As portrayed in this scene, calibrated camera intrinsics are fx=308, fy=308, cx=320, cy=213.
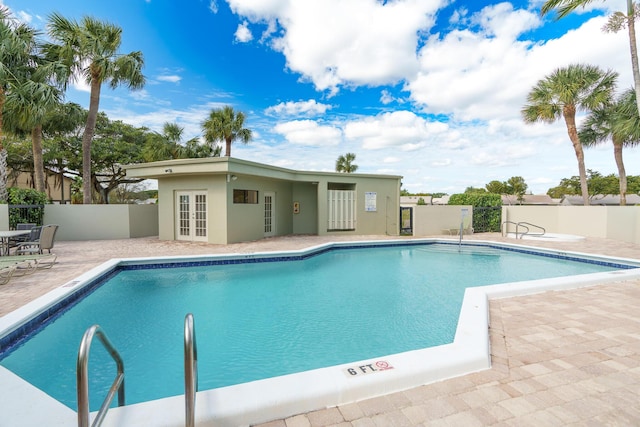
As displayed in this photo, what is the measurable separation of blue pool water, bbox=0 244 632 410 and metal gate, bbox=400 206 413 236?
249 inches

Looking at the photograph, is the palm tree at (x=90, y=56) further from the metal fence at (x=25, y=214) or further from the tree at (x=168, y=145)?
the tree at (x=168, y=145)

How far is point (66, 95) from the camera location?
13.5 meters

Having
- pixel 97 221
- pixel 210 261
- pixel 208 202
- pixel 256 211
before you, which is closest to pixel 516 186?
pixel 256 211

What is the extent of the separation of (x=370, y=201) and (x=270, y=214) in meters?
4.93

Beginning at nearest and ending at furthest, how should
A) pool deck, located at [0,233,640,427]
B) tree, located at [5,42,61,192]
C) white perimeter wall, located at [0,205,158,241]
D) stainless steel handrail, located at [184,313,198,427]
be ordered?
stainless steel handrail, located at [184,313,198,427], pool deck, located at [0,233,640,427], tree, located at [5,42,61,192], white perimeter wall, located at [0,205,158,241]

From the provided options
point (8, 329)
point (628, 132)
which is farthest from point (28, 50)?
point (628, 132)

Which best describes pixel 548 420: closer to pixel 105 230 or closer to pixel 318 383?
pixel 318 383

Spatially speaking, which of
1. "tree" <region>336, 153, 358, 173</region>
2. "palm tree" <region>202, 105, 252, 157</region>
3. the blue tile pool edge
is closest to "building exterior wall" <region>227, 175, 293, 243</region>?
the blue tile pool edge

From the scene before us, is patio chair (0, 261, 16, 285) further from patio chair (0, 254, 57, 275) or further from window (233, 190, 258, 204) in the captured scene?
window (233, 190, 258, 204)

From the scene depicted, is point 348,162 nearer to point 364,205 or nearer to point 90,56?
point 364,205

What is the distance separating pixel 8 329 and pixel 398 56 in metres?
14.8

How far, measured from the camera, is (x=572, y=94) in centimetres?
1670

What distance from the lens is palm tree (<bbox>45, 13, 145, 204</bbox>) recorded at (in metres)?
13.0

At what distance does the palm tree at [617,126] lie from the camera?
50.4 ft
